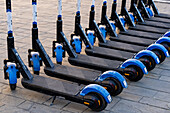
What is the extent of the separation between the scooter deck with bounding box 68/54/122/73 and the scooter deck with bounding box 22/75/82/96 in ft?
3.36

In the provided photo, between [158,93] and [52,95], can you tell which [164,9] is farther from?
[52,95]

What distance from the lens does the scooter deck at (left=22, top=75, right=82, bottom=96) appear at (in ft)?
15.8

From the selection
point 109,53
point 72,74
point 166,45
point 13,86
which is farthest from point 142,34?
point 13,86

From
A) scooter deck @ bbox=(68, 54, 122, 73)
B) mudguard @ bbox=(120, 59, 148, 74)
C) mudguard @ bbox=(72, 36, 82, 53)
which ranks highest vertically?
mudguard @ bbox=(72, 36, 82, 53)

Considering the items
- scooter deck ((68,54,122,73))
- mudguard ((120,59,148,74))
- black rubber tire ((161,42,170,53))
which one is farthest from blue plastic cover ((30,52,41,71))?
black rubber tire ((161,42,170,53))

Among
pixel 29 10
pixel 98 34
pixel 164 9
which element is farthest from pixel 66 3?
pixel 98 34

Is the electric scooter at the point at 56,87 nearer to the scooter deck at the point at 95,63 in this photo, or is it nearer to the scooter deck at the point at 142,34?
the scooter deck at the point at 95,63

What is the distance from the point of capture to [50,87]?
16.1 ft

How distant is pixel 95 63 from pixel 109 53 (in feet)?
2.33

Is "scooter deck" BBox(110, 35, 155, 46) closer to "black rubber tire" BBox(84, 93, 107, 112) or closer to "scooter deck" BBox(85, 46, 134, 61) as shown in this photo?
"scooter deck" BBox(85, 46, 134, 61)

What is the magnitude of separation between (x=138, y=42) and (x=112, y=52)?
3.72ft

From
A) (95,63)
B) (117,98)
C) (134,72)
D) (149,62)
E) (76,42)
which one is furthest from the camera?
(76,42)

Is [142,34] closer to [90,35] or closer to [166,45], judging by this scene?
[166,45]

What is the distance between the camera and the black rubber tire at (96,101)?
459 centimetres
